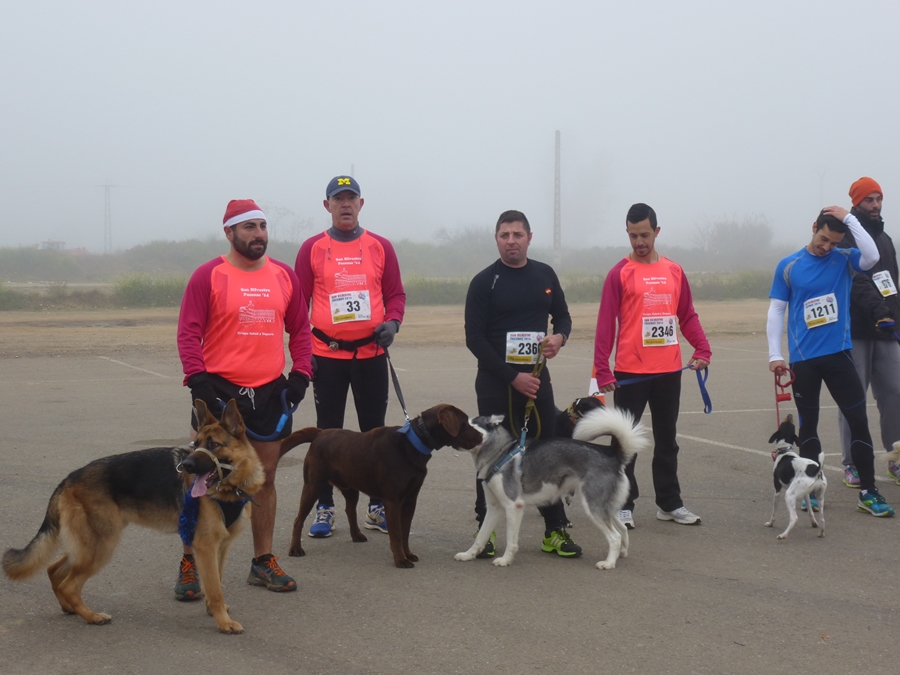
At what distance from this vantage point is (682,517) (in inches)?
259

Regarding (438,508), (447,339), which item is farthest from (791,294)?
(447,339)

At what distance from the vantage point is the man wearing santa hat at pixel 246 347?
16.2 feet

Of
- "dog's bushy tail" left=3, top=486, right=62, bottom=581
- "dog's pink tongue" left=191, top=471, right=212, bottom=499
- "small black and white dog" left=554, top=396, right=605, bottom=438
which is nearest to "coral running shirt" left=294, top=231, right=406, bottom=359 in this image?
"small black and white dog" left=554, top=396, right=605, bottom=438

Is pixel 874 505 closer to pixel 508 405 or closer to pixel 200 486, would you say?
pixel 508 405

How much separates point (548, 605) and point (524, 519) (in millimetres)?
1997

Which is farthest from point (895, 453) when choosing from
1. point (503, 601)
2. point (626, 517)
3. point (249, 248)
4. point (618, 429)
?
point (249, 248)

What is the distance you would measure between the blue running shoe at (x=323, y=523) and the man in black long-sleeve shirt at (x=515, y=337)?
3.43 ft

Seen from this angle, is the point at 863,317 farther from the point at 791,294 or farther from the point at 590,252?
the point at 590,252

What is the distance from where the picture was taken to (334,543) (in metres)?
6.15

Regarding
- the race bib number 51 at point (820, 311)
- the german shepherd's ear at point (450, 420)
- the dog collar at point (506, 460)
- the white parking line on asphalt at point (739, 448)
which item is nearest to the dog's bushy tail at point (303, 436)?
the german shepherd's ear at point (450, 420)

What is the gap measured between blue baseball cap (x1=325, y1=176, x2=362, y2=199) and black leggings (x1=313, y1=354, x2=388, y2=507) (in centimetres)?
117

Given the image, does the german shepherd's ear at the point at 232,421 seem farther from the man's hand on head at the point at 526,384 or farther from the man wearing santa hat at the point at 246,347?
the man's hand on head at the point at 526,384

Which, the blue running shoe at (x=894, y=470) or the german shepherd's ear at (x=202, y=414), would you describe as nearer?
the german shepherd's ear at (x=202, y=414)

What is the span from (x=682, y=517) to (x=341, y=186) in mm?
3398
